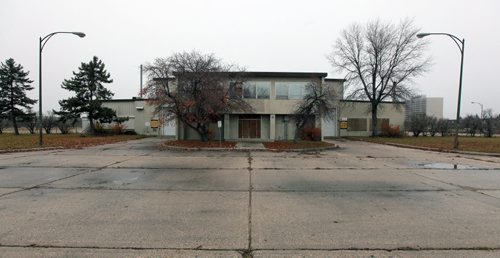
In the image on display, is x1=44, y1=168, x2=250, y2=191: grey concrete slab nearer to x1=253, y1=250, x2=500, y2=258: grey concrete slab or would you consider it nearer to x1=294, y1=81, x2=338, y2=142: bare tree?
x1=253, y1=250, x2=500, y2=258: grey concrete slab

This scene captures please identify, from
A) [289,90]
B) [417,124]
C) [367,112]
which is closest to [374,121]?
[367,112]

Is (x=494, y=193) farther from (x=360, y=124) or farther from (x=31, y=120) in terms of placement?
(x=31, y=120)

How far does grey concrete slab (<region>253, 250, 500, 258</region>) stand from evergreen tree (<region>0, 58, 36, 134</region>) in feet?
161

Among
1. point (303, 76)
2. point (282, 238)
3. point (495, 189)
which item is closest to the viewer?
point (282, 238)

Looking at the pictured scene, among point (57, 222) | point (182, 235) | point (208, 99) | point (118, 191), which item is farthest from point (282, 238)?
point (208, 99)

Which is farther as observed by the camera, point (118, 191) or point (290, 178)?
point (290, 178)

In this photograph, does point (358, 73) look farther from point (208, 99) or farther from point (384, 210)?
point (384, 210)

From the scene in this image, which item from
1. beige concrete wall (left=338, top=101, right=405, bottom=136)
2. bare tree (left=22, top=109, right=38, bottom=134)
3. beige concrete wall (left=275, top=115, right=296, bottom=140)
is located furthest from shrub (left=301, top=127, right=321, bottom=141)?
bare tree (left=22, top=109, right=38, bottom=134)

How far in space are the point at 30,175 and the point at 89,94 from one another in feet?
100

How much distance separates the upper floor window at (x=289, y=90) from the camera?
2889 centimetres

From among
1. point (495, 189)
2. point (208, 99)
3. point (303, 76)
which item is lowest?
point (495, 189)

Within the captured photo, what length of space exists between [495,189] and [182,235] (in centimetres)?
855

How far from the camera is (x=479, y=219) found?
17.4 feet

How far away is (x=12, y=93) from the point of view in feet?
135
